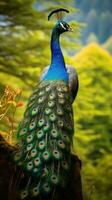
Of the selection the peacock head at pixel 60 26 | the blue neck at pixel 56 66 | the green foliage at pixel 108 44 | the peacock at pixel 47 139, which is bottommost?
the peacock at pixel 47 139

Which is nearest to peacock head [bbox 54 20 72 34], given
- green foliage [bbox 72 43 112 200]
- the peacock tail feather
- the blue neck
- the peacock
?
the blue neck

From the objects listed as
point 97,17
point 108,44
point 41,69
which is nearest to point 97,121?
point 41,69

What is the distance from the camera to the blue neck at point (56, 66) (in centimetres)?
446

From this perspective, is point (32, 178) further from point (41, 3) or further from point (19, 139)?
point (41, 3)

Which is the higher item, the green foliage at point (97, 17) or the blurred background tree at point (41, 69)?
the green foliage at point (97, 17)

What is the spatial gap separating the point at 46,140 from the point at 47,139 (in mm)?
13

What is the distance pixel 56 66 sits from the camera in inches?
178

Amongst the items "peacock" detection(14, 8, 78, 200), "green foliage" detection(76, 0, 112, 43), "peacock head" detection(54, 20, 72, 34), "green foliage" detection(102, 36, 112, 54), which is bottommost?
"peacock" detection(14, 8, 78, 200)

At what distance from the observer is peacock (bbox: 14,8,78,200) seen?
3977 mm

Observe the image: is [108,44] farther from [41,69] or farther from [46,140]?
[46,140]

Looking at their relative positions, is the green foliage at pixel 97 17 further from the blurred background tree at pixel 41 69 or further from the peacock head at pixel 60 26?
the peacock head at pixel 60 26

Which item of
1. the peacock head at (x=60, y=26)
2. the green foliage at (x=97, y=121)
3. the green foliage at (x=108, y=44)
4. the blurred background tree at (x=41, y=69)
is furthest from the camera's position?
the green foliage at (x=108, y=44)

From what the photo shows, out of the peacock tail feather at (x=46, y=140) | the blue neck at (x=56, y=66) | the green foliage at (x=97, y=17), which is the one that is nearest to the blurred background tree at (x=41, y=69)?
the peacock tail feather at (x=46, y=140)

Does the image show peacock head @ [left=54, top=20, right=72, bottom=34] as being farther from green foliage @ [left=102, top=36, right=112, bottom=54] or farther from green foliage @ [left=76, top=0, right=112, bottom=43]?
green foliage @ [left=76, top=0, right=112, bottom=43]
